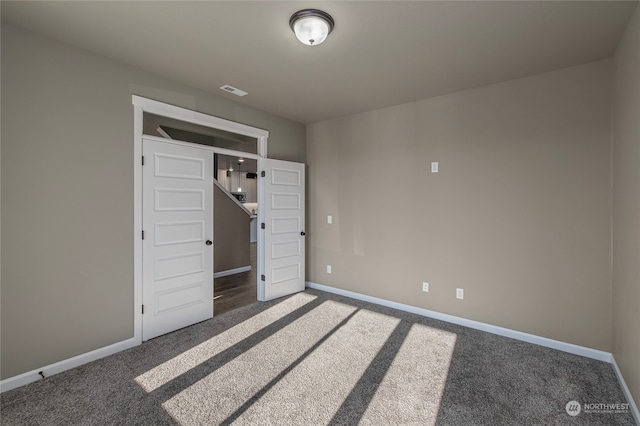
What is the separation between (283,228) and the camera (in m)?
4.37

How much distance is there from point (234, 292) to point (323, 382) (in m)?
2.63

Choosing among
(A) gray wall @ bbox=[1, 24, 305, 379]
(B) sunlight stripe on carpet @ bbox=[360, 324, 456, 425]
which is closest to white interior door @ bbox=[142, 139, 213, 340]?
(A) gray wall @ bbox=[1, 24, 305, 379]

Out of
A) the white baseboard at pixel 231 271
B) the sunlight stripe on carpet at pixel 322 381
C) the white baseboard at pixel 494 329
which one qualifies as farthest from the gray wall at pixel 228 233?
the sunlight stripe on carpet at pixel 322 381

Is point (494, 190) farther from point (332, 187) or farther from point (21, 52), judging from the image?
point (21, 52)

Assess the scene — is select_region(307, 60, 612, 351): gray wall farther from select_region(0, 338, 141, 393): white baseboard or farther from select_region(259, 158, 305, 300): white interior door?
select_region(0, 338, 141, 393): white baseboard

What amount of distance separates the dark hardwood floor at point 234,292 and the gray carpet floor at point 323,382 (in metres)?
0.71

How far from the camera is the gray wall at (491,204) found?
268 cm

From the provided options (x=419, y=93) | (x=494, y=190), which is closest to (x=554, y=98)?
(x=494, y=190)

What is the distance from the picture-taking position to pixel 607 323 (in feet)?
8.57

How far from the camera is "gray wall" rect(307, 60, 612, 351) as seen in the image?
2680 millimetres

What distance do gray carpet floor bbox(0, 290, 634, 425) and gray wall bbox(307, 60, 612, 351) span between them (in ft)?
1.57

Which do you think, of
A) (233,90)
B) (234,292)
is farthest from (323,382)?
(233,90)

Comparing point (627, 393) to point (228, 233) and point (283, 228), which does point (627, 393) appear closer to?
point (283, 228)

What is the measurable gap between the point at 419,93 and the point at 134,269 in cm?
367
